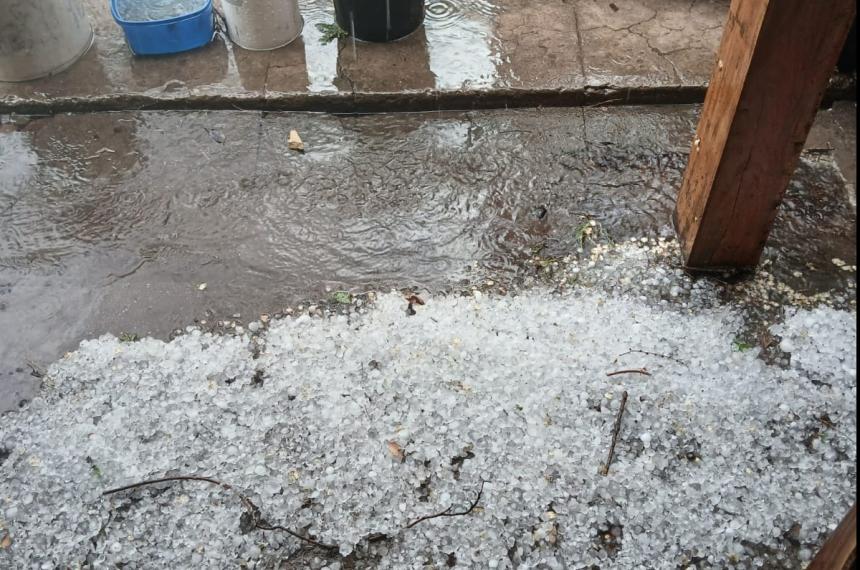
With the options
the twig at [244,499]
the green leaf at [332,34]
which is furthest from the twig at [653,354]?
the green leaf at [332,34]

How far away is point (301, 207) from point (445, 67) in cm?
119

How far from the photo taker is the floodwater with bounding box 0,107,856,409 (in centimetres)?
279

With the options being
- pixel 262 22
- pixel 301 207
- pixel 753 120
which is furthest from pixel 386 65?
pixel 753 120

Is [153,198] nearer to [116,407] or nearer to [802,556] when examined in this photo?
[116,407]

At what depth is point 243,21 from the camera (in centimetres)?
372

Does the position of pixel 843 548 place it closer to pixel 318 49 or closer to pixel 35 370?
pixel 35 370

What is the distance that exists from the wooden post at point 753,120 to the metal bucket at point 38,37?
10.7 feet

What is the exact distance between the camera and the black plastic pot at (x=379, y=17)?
12.1 feet

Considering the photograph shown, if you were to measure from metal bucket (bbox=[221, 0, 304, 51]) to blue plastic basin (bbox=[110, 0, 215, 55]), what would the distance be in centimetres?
13

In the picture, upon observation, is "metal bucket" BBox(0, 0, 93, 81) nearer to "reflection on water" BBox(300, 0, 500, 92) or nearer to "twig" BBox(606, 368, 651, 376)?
"reflection on water" BBox(300, 0, 500, 92)

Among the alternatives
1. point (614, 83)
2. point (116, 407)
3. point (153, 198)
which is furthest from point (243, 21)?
point (116, 407)

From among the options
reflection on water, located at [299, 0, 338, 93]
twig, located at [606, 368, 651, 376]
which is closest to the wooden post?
twig, located at [606, 368, 651, 376]

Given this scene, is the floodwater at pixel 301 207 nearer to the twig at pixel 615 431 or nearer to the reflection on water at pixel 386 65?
the reflection on water at pixel 386 65

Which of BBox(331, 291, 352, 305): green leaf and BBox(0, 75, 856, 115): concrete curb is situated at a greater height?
BBox(0, 75, 856, 115): concrete curb
